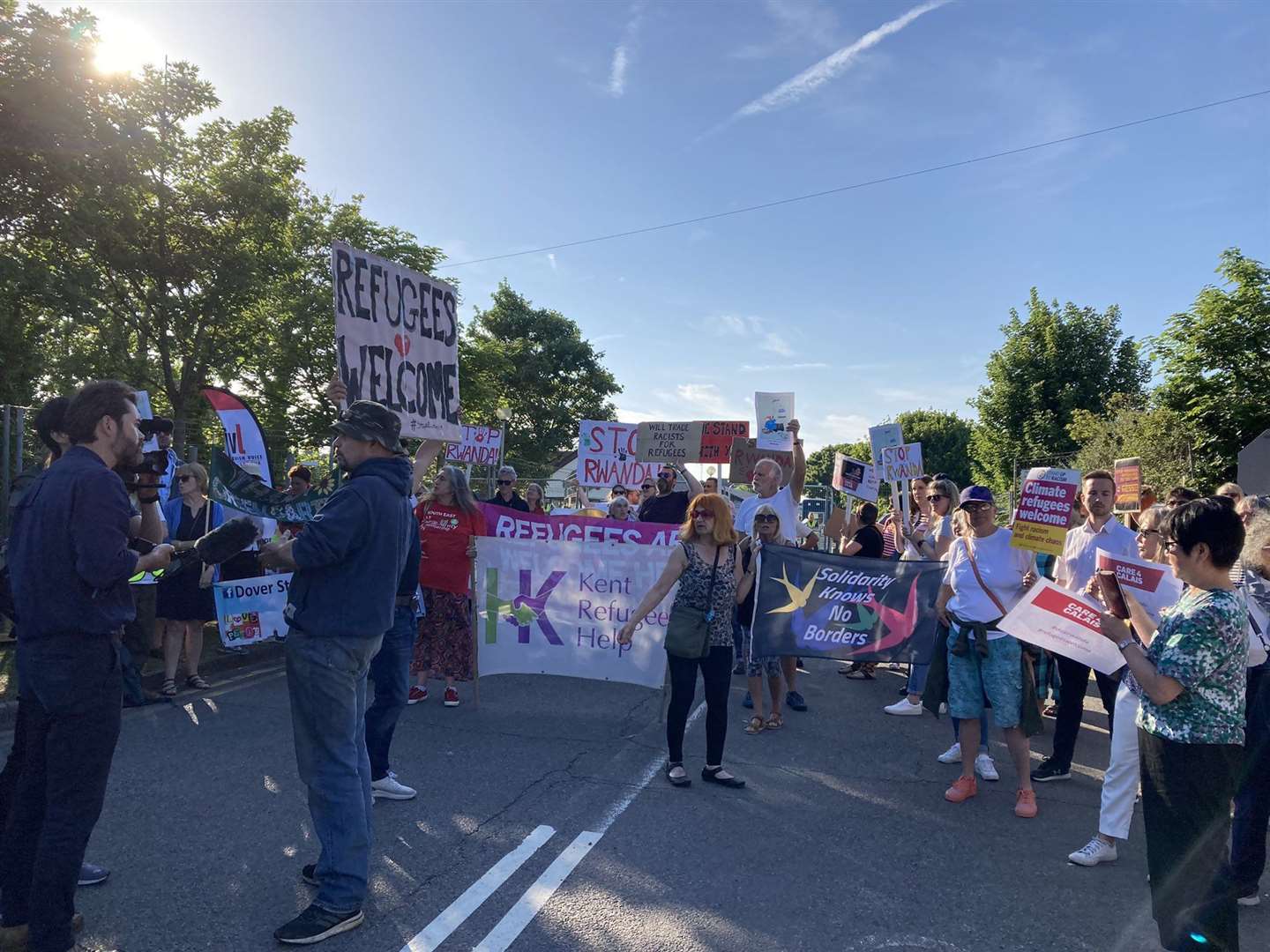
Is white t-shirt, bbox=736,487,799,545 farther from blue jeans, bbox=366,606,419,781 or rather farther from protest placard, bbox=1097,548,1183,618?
protest placard, bbox=1097,548,1183,618

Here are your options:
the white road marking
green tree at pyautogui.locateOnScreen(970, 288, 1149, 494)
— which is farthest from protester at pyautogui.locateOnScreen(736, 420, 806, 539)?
green tree at pyautogui.locateOnScreen(970, 288, 1149, 494)

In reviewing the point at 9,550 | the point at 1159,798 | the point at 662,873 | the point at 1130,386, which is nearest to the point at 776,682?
the point at 662,873

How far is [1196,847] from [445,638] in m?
5.46

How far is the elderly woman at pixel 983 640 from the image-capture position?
198 inches

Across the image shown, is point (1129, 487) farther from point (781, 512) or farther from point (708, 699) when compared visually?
point (708, 699)

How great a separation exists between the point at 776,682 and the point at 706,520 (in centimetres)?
197

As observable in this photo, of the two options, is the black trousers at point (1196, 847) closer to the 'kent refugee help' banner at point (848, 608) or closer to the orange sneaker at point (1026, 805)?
the orange sneaker at point (1026, 805)

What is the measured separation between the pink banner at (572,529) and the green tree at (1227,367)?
15.6m

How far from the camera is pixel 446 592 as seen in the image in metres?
7.13

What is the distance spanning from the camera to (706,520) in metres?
5.38

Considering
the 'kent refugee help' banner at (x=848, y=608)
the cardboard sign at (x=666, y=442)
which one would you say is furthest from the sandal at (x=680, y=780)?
the cardboard sign at (x=666, y=442)

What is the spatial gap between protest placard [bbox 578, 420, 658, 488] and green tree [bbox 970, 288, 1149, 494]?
2418cm

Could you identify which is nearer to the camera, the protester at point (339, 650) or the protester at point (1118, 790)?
the protester at point (339, 650)

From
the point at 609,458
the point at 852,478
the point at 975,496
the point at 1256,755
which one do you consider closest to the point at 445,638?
the point at 975,496
